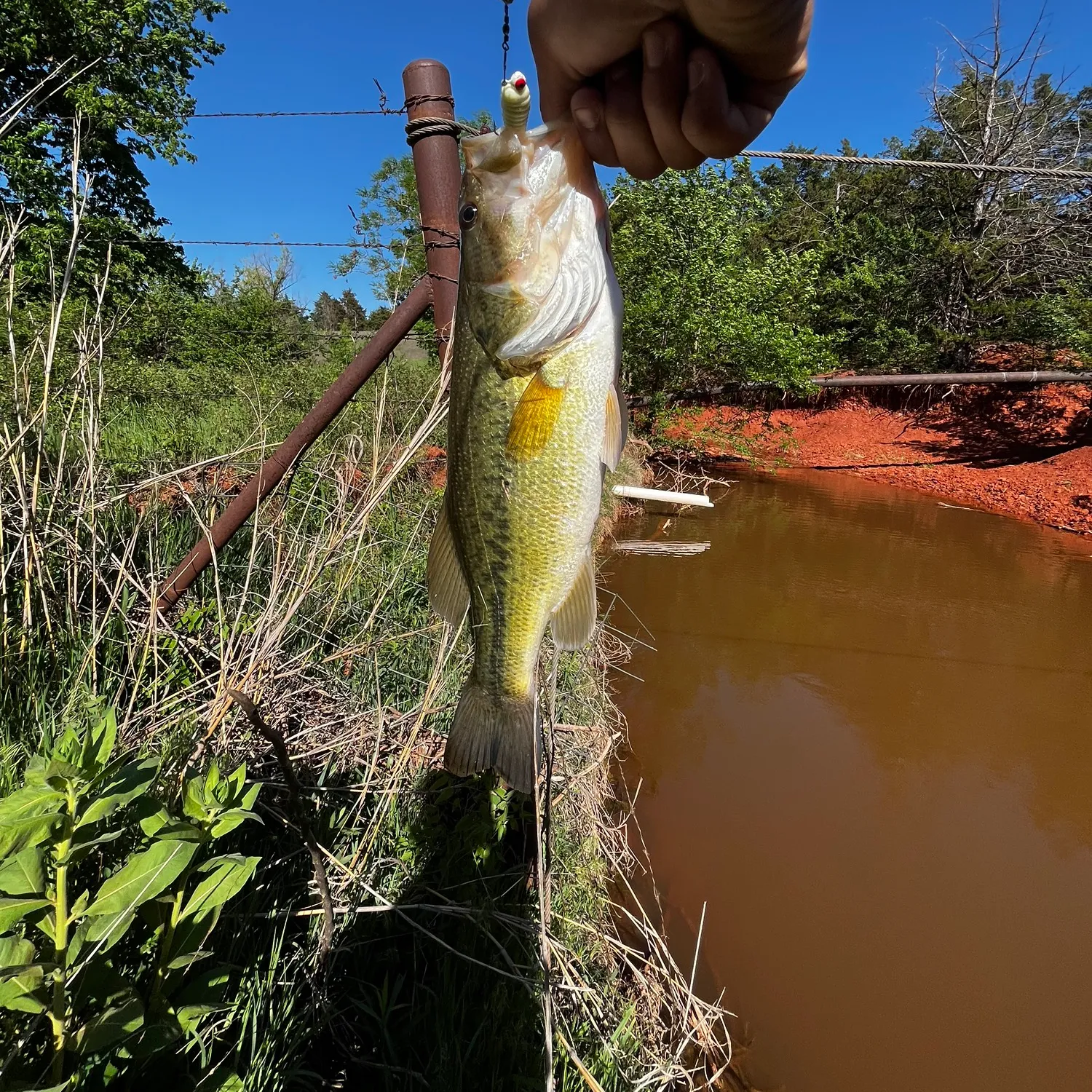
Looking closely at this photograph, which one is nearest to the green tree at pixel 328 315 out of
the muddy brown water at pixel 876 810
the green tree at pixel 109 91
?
the green tree at pixel 109 91

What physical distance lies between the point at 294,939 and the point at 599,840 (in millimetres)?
1590

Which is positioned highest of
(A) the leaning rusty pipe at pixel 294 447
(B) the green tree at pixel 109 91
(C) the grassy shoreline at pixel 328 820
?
(B) the green tree at pixel 109 91

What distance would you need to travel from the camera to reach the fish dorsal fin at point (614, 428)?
1492 mm

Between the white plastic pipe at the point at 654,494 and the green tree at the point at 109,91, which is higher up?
the green tree at the point at 109,91

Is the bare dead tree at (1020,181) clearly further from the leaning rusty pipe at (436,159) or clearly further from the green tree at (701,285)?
the leaning rusty pipe at (436,159)

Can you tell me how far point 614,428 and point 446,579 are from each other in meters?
0.59

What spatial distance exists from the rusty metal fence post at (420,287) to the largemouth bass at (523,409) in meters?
0.58

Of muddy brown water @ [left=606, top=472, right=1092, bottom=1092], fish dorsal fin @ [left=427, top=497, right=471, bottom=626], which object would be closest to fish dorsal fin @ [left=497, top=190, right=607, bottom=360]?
fish dorsal fin @ [left=427, top=497, right=471, bottom=626]

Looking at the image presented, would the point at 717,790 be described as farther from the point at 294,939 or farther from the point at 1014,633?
the point at 1014,633

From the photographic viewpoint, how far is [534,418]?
1457mm

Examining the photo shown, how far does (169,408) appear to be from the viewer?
7.40m

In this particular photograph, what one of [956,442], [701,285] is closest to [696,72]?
[701,285]

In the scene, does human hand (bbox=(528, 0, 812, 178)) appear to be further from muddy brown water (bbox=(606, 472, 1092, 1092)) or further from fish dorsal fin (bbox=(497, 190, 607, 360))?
muddy brown water (bbox=(606, 472, 1092, 1092))

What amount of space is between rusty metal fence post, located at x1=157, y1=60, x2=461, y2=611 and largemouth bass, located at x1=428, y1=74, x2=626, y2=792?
0.58 meters
